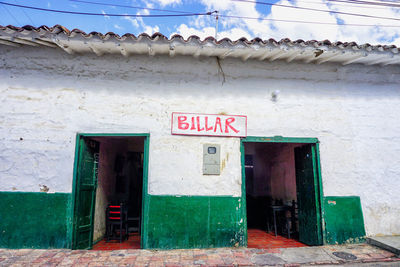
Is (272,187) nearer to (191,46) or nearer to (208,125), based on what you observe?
(208,125)

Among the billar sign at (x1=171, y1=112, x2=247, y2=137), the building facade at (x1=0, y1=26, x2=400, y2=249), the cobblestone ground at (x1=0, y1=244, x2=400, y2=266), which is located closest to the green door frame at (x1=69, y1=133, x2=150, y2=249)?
the building facade at (x1=0, y1=26, x2=400, y2=249)

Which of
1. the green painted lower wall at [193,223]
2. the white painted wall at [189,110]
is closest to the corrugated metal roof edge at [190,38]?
the white painted wall at [189,110]

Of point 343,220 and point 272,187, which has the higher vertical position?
point 272,187

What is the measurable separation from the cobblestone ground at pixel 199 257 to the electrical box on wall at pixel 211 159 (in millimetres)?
1595

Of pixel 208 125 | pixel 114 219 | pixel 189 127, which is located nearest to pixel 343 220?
pixel 208 125

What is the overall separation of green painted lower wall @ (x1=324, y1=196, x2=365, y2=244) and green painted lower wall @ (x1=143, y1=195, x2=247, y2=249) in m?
1.90

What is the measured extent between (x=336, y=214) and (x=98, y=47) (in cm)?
626

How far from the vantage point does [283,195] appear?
25.7 feet

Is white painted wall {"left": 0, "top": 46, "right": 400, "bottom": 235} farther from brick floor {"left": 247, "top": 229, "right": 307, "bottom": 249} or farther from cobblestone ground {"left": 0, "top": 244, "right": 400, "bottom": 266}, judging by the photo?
brick floor {"left": 247, "top": 229, "right": 307, "bottom": 249}

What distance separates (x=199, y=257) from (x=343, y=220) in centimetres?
329

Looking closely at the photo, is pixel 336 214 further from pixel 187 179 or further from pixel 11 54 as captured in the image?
pixel 11 54

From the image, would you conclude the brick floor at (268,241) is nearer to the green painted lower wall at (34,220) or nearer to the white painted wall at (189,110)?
the white painted wall at (189,110)

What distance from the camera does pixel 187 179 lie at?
5.56m

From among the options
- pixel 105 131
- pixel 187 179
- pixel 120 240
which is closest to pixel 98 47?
pixel 105 131
